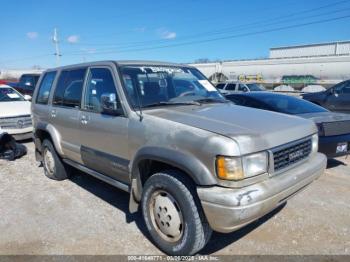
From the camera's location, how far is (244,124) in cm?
304

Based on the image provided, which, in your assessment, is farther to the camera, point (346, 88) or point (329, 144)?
point (346, 88)

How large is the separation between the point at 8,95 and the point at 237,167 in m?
8.77

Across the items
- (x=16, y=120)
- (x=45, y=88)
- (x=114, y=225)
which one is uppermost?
(x=45, y=88)

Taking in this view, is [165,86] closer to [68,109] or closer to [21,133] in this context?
[68,109]

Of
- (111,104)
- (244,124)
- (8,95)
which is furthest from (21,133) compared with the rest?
(244,124)

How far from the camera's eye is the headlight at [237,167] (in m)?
2.63

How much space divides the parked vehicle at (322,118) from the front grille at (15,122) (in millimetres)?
5594

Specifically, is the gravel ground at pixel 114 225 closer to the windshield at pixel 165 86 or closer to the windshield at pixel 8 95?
the windshield at pixel 165 86

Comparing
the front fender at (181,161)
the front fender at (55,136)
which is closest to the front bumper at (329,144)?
the front fender at (181,161)

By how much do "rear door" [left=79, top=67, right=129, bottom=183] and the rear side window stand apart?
0.23m

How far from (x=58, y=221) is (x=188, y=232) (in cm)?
193

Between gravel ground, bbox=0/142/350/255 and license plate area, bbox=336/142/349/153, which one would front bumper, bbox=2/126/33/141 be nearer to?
gravel ground, bbox=0/142/350/255

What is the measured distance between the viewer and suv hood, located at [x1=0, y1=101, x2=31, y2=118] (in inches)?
317

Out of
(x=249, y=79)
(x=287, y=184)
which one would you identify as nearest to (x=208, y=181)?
(x=287, y=184)
